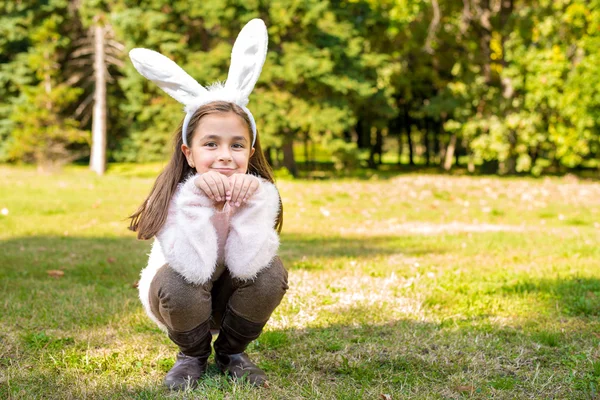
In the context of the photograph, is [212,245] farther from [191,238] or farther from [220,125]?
[220,125]

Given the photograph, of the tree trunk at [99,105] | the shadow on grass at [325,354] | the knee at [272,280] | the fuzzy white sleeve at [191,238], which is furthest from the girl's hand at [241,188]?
the tree trunk at [99,105]

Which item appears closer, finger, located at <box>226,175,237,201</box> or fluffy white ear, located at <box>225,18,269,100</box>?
finger, located at <box>226,175,237,201</box>

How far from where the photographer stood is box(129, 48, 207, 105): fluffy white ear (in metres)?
3.07

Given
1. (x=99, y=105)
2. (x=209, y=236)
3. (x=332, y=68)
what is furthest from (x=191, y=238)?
(x=99, y=105)

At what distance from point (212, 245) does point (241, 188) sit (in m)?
0.28

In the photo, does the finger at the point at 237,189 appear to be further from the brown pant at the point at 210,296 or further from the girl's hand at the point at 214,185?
the brown pant at the point at 210,296

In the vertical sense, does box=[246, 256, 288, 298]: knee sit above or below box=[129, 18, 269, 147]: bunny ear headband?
below

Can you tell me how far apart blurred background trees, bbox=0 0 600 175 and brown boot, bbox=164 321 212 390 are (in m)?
15.9

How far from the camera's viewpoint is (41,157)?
2264cm

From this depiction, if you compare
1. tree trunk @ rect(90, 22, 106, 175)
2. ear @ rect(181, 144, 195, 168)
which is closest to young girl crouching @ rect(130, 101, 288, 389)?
ear @ rect(181, 144, 195, 168)

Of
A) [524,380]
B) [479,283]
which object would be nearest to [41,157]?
[479,283]

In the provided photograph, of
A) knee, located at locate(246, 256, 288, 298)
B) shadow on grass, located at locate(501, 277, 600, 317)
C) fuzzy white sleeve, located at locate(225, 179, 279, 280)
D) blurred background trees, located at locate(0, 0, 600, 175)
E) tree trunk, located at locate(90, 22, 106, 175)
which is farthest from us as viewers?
tree trunk, located at locate(90, 22, 106, 175)

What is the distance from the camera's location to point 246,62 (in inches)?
127

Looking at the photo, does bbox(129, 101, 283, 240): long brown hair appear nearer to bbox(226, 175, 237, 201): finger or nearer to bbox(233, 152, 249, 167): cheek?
bbox(233, 152, 249, 167): cheek
